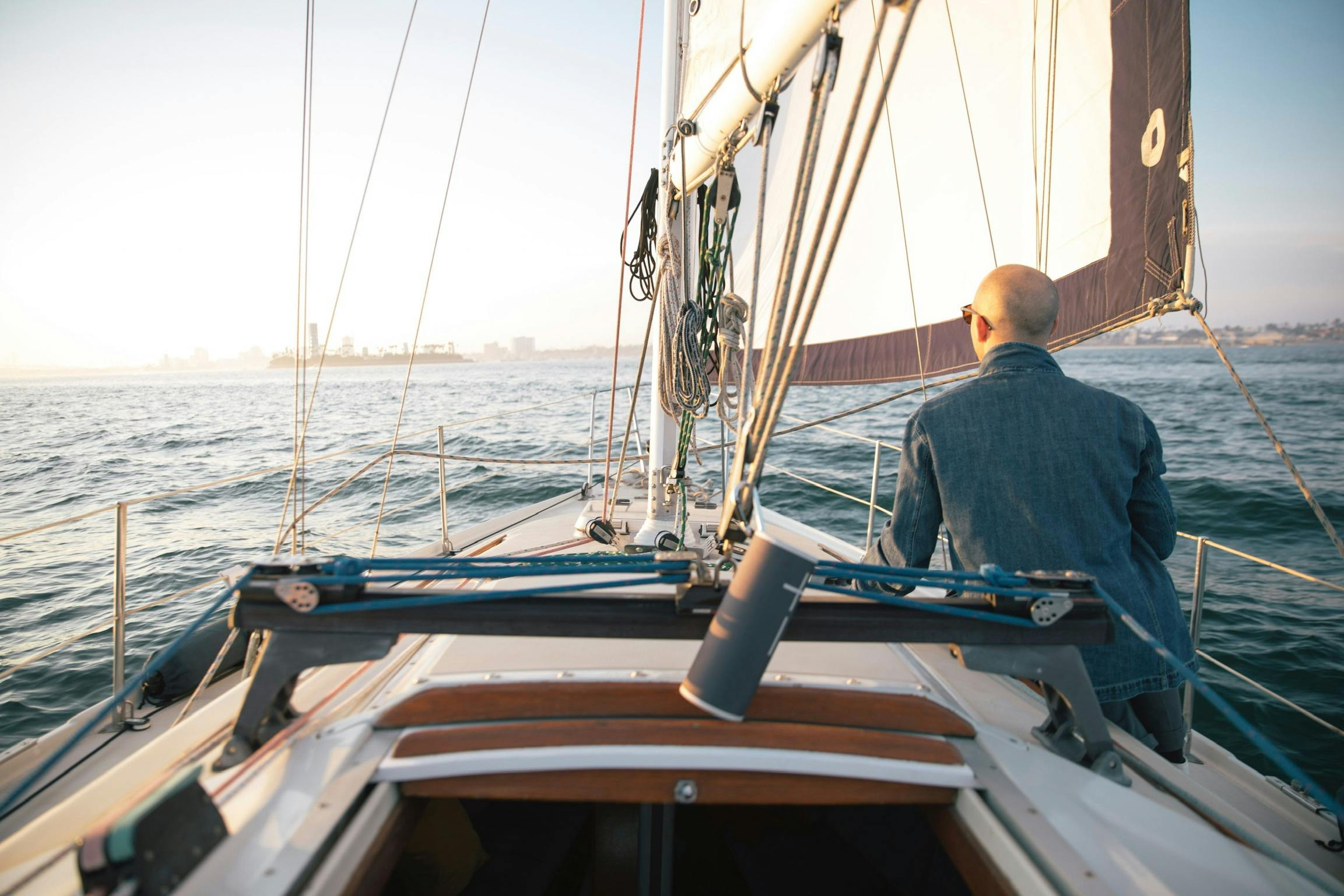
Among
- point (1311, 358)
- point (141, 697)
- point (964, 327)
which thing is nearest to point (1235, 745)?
point (964, 327)

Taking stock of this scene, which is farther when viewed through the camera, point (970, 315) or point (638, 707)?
point (970, 315)

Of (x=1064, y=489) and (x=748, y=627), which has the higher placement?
(x=1064, y=489)

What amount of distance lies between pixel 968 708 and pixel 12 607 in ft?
20.7

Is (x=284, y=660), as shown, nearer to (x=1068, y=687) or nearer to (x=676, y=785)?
(x=676, y=785)

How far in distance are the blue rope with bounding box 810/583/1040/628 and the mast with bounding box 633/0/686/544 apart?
1.58 m

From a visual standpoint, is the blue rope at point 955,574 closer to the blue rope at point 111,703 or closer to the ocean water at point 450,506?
the blue rope at point 111,703

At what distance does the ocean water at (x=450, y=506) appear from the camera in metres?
3.68

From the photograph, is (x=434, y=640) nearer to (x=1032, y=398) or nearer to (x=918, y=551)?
(x=918, y=551)

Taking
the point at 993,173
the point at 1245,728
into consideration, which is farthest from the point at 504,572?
the point at 993,173

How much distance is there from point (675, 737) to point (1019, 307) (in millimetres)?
1050

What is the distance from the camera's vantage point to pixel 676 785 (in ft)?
3.45

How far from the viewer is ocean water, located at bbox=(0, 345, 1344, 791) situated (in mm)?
3682

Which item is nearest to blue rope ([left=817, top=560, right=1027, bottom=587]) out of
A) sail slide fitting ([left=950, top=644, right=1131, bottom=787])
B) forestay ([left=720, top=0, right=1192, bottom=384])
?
sail slide fitting ([left=950, top=644, right=1131, bottom=787])

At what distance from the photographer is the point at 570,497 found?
13.5 ft
